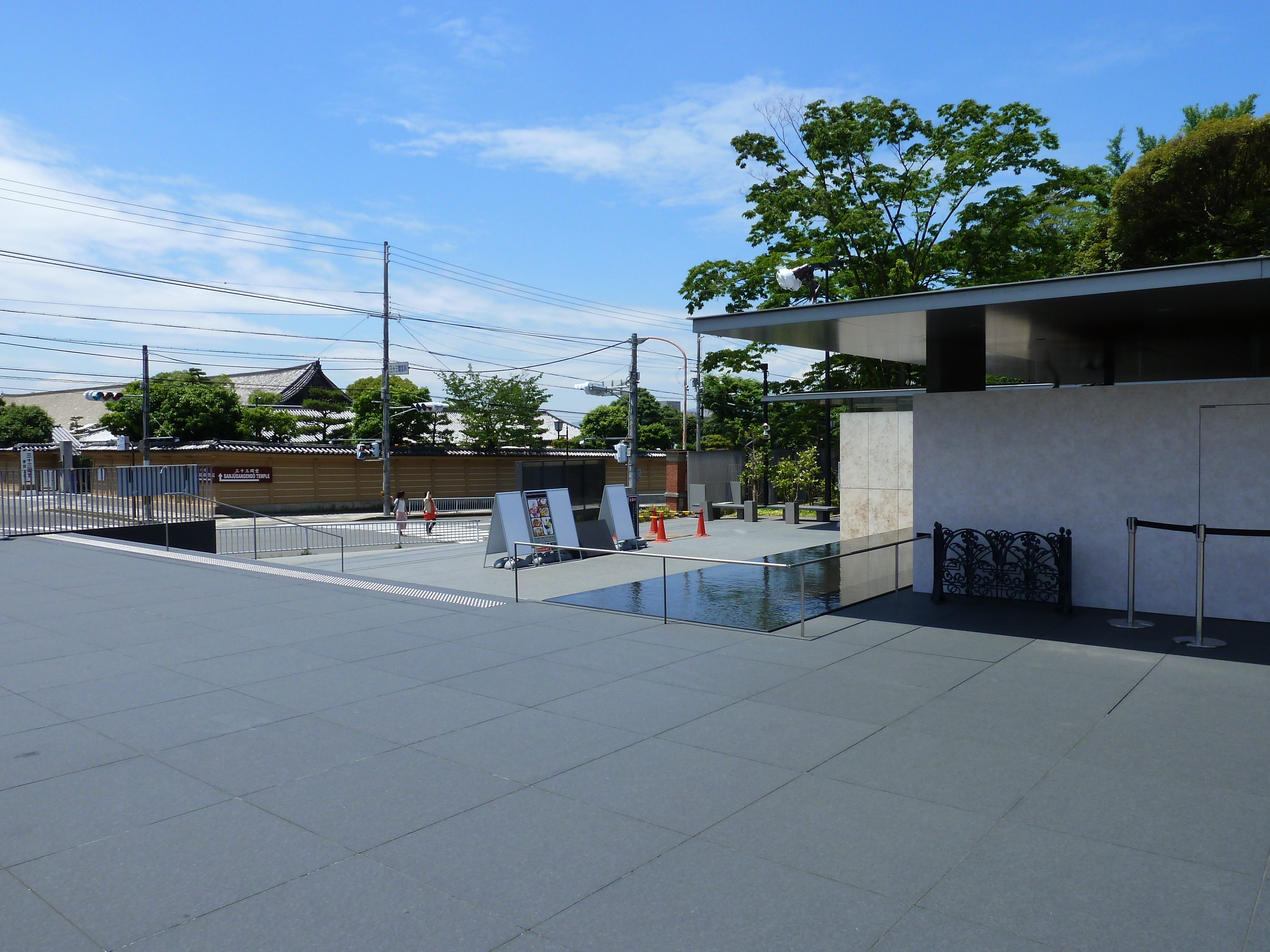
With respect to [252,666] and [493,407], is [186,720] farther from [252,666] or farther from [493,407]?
[493,407]

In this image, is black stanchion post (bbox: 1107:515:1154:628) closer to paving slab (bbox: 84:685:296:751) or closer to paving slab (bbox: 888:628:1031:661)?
paving slab (bbox: 888:628:1031:661)

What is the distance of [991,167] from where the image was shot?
26.7 meters

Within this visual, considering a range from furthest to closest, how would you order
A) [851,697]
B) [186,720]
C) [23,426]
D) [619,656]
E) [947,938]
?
[23,426] < [619,656] < [851,697] < [186,720] < [947,938]

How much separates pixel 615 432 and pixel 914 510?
6548 cm

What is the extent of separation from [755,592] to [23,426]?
209 ft

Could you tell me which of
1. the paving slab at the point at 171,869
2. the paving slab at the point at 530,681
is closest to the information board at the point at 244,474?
the paving slab at the point at 530,681

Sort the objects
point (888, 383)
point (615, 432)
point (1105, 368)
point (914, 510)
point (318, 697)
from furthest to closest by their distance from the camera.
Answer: point (615, 432), point (888, 383), point (1105, 368), point (914, 510), point (318, 697)

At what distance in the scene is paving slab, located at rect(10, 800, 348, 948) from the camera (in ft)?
11.9

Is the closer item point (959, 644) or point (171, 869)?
point (171, 869)

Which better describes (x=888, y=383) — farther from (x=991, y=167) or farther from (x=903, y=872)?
(x=903, y=872)

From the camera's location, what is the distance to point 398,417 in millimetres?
49312

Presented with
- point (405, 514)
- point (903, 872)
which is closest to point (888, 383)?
point (405, 514)

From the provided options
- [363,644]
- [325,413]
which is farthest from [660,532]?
[325,413]

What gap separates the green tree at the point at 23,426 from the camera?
5812 cm
